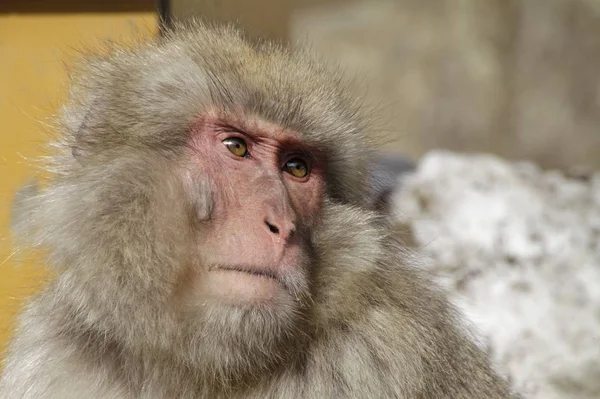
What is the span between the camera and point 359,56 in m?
5.90

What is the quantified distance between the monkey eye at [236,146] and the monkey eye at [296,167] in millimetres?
151

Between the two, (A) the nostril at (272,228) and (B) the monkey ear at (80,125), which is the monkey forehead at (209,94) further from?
(A) the nostril at (272,228)

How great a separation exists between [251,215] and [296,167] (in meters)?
0.35

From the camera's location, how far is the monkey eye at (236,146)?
194 centimetres

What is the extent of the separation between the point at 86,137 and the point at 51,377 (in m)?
0.68

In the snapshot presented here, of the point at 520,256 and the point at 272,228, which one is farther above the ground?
the point at 520,256

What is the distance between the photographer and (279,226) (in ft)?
5.85

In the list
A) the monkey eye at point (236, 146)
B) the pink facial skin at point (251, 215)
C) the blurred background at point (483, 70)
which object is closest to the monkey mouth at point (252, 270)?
the pink facial skin at point (251, 215)

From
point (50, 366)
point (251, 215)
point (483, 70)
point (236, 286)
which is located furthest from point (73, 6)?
point (483, 70)

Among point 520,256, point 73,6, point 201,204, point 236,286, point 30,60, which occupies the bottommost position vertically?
point 236,286

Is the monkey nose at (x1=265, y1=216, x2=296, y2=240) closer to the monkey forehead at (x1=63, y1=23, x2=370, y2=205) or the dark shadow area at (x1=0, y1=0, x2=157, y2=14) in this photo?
the monkey forehead at (x1=63, y1=23, x2=370, y2=205)

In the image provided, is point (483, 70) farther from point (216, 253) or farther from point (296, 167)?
point (216, 253)

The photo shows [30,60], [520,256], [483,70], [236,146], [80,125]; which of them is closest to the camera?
[236,146]

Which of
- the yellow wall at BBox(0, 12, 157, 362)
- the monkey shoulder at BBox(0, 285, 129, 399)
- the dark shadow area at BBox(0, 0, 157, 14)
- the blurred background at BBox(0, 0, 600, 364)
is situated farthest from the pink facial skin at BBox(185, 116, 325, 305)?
the blurred background at BBox(0, 0, 600, 364)
